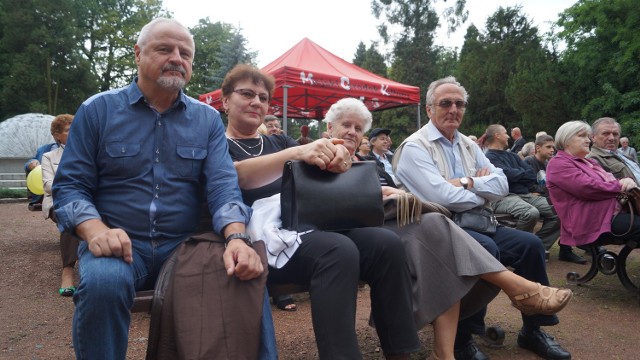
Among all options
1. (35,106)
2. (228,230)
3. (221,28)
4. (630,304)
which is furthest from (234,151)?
(221,28)

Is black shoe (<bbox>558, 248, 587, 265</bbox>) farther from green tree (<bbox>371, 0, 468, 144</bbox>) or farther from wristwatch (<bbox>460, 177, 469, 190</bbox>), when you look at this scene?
green tree (<bbox>371, 0, 468, 144</bbox>)

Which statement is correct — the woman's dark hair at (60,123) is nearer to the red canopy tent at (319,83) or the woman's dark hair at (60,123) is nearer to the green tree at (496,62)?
the red canopy tent at (319,83)

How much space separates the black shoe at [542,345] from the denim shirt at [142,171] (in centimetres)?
205

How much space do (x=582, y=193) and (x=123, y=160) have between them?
12.1 ft

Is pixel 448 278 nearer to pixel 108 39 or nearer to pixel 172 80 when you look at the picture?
pixel 172 80

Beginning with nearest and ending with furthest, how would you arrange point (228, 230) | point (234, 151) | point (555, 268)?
point (228, 230) < point (234, 151) < point (555, 268)

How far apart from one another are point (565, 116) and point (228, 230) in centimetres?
2323

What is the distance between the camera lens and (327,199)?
2.26m

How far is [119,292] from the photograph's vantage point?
1782 mm

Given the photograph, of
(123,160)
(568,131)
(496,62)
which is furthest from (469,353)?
(496,62)

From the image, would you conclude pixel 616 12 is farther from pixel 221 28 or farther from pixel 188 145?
pixel 221 28

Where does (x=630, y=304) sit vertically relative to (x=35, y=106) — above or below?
below

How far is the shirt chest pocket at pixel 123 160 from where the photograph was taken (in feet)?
7.11

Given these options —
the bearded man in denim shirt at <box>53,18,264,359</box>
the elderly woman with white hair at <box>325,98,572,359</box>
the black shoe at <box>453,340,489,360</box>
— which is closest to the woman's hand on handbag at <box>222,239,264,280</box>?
the bearded man in denim shirt at <box>53,18,264,359</box>
